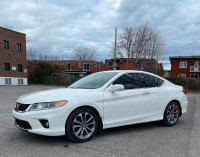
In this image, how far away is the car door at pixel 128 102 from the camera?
4.00 metres

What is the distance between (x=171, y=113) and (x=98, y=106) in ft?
8.26

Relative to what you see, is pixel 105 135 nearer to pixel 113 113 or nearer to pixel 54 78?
pixel 113 113

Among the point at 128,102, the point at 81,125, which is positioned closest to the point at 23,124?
the point at 81,125

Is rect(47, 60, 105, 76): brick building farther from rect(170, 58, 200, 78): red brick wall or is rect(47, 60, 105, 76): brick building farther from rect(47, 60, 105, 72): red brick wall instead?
rect(170, 58, 200, 78): red brick wall

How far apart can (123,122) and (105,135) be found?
530 millimetres

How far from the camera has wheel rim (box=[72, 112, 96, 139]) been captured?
3.64 m

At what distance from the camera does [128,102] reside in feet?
13.9

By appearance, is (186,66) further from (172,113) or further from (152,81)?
(152,81)

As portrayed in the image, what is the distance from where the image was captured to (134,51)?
89.2 feet

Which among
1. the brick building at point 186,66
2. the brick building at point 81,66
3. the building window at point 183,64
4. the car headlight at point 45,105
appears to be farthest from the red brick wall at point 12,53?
the building window at point 183,64

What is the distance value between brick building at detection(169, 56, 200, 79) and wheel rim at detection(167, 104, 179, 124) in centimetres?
3469

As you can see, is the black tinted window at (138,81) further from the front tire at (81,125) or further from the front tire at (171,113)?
the front tire at (81,125)

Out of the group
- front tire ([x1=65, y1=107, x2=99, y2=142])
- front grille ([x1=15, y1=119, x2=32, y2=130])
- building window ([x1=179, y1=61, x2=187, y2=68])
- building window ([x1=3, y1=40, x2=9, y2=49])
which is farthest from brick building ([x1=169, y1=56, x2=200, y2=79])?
front grille ([x1=15, y1=119, x2=32, y2=130])

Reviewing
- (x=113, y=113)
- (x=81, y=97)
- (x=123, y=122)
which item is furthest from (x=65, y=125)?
(x=123, y=122)
